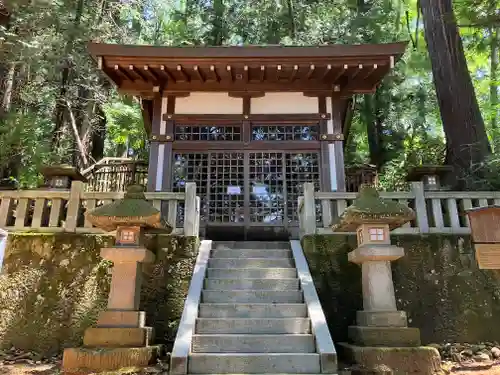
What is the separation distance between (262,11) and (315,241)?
13.3 m

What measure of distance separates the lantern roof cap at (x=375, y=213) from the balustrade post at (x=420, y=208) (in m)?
1.41

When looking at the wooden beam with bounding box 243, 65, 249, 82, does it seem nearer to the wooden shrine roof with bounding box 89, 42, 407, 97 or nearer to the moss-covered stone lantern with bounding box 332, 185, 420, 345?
the wooden shrine roof with bounding box 89, 42, 407, 97

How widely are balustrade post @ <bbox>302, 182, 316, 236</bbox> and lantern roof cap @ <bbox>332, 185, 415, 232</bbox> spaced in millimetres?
1270

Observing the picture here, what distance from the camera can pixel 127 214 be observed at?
207 inches

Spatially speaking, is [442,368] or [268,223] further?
[268,223]

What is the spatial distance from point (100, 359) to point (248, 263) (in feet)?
8.81

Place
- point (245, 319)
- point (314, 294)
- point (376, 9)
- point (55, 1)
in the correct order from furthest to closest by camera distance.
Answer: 1. point (376, 9)
2. point (55, 1)
3. point (314, 294)
4. point (245, 319)

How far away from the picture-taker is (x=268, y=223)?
30.0 ft

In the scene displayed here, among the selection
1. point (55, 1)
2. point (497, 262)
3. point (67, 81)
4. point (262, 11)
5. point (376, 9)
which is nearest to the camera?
point (497, 262)

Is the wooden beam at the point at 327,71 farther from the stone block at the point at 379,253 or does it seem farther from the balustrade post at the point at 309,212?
the stone block at the point at 379,253

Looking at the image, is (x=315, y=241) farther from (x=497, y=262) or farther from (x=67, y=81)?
(x=67, y=81)

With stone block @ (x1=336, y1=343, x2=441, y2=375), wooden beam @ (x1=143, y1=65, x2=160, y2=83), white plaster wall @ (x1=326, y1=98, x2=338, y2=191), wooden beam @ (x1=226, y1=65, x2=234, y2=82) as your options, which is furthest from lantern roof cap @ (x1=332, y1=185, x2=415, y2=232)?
wooden beam @ (x1=143, y1=65, x2=160, y2=83)

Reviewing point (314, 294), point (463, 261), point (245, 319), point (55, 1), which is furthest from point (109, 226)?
point (55, 1)

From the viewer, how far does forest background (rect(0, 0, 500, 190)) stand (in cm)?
865
